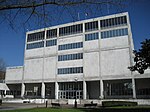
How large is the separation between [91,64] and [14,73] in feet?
95.4

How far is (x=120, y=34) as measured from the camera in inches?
1946

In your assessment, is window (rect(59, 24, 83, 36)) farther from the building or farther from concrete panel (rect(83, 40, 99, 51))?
concrete panel (rect(83, 40, 99, 51))

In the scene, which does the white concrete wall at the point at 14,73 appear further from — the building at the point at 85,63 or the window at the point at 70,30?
the window at the point at 70,30

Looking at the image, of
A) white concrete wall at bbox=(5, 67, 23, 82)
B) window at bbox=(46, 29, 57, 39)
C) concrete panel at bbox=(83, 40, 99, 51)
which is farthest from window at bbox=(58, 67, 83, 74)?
white concrete wall at bbox=(5, 67, 23, 82)

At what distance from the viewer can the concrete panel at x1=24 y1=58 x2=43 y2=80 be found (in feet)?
197

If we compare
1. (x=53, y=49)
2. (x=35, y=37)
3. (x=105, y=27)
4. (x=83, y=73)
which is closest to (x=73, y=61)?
(x=83, y=73)

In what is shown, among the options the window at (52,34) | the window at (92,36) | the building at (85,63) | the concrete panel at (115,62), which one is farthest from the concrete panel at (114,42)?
the window at (52,34)

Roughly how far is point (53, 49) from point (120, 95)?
23881 mm

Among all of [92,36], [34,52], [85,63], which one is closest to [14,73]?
[34,52]

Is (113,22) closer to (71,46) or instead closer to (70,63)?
(71,46)

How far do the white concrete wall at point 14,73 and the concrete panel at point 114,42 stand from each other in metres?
29.9

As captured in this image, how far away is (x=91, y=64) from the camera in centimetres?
5166

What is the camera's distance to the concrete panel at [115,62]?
47.2m

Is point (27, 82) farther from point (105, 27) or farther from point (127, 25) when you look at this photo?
point (127, 25)
